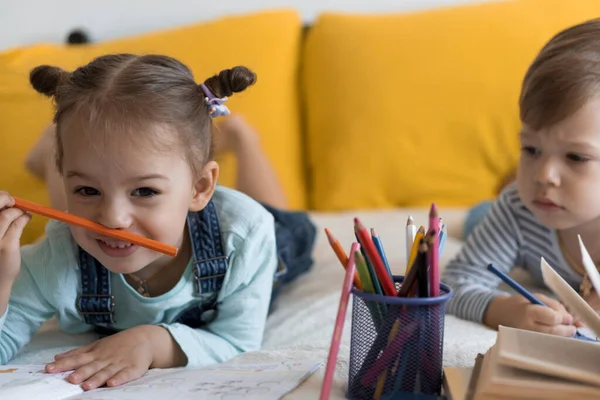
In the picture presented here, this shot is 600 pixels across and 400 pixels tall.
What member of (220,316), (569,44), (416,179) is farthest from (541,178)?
(416,179)

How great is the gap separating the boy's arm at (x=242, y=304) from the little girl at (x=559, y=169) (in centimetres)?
27

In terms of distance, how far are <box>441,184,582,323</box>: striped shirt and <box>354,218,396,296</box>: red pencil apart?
40 cm

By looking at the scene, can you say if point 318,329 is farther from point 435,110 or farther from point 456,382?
point 435,110

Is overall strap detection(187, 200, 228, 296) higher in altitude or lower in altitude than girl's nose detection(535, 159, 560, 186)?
lower

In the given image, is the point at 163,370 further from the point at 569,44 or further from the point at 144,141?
the point at 569,44

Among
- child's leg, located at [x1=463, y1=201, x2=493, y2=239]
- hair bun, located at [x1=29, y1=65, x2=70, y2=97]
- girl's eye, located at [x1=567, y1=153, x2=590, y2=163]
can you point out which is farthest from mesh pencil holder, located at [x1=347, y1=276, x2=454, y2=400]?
child's leg, located at [x1=463, y1=201, x2=493, y2=239]

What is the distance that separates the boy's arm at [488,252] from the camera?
1.05 meters

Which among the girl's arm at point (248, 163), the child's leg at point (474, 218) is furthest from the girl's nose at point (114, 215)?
the child's leg at point (474, 218)

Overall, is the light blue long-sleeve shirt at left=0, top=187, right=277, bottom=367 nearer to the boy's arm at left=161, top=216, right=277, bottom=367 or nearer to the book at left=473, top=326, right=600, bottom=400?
the boy's arm at left=161, top=216, right=277, bottom=367

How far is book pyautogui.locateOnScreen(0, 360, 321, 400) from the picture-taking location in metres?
0.67

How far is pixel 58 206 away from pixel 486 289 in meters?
0.70

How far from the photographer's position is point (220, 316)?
0.93 m

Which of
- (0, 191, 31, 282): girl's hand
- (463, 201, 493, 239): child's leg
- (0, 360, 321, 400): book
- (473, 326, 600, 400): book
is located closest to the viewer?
(473, 326, 600, 400): book

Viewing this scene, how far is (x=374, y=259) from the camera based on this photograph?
63 centimetres
